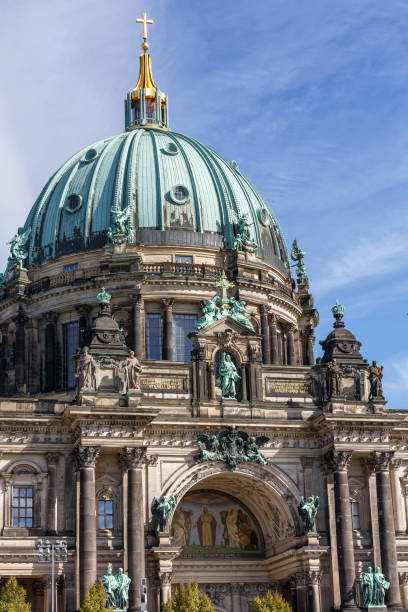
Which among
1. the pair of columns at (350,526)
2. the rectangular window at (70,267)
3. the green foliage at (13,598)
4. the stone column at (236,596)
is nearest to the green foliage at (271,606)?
the pair of columns at (350,526)

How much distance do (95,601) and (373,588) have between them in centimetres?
1511

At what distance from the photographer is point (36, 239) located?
245 feet

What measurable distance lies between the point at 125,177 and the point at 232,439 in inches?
851

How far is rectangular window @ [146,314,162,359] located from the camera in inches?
2707

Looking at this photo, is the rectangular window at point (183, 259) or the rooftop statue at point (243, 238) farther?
the rooftop statue at point (243, 238)

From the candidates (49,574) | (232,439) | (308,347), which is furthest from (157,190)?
(49,574)

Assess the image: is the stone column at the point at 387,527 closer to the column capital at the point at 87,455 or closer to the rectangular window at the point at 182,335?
the rectangular window at the point at 182,335

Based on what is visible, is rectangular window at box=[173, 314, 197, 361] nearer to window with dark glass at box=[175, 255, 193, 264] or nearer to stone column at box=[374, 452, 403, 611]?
window with dark glass at box=[175, 255, 193, 264]

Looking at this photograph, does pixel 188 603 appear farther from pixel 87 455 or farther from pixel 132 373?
pixel 132 373

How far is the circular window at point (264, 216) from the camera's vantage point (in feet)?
250

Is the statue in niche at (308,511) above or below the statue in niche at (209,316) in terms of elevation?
below

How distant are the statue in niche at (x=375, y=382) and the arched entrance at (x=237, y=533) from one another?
22.3 feet

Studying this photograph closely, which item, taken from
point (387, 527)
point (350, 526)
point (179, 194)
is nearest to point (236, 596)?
point (350, 526)

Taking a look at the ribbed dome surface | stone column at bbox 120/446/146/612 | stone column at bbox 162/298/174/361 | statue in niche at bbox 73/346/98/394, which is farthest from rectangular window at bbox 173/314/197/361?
stone column at bbox 120/446/146/612
